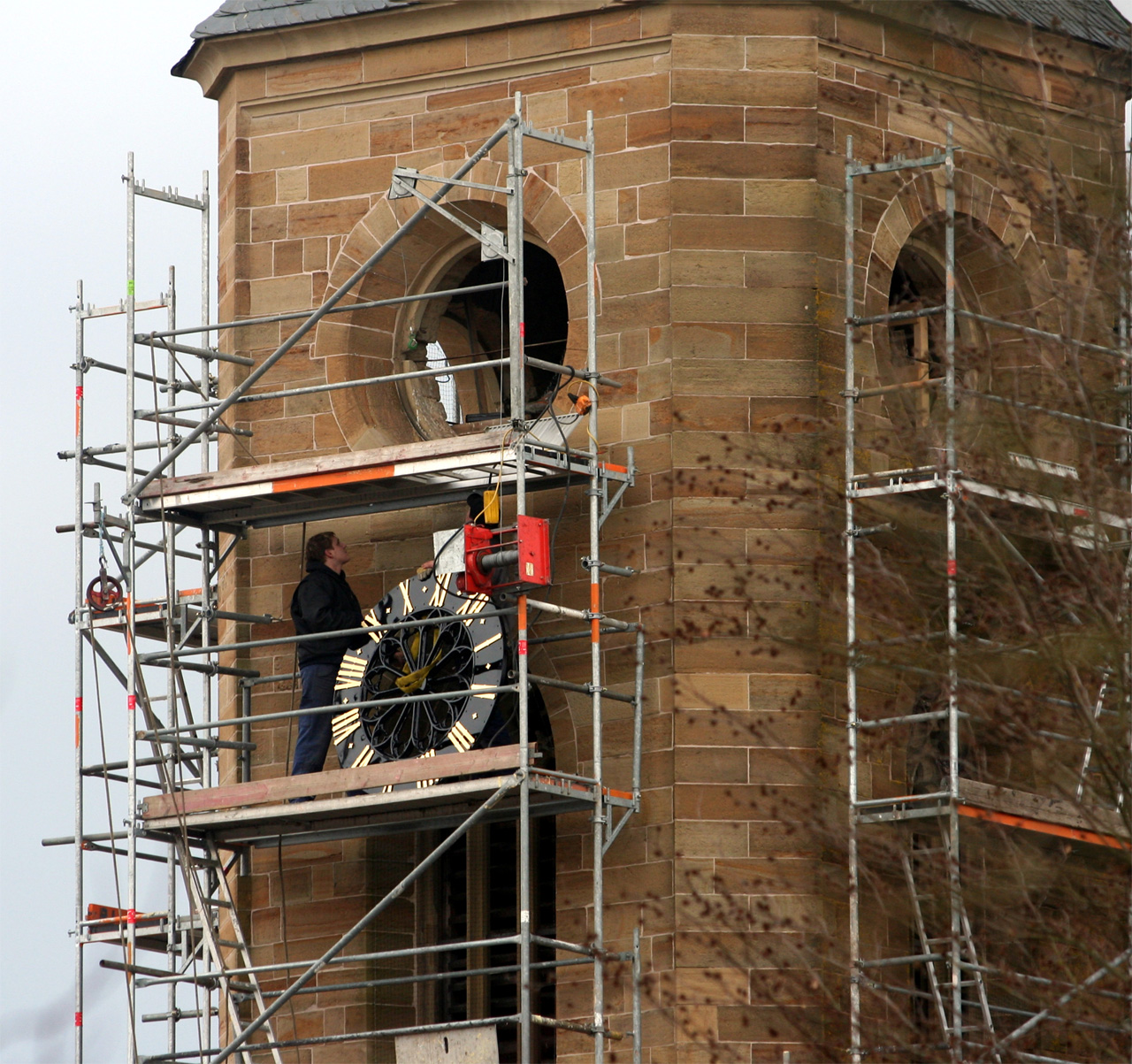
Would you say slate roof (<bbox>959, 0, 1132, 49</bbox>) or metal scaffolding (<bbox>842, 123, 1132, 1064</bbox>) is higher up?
slate roof (<bbox>959, 0, 1132, 49</bbox>)

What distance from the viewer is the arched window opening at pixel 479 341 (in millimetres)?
26312

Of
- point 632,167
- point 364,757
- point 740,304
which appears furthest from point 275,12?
point 364,757

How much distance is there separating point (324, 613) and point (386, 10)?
480cm

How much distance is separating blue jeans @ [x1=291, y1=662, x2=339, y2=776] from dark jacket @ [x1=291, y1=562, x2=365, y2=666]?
73 millimetres

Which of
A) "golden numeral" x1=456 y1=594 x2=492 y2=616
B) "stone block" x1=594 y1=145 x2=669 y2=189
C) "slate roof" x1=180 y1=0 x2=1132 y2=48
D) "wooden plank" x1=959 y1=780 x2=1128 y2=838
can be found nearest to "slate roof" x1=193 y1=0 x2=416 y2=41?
"slate roof" x1=180 y1=0 x2=1132 y2=48

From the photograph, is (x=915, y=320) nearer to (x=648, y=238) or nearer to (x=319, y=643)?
(x=648, y=238)

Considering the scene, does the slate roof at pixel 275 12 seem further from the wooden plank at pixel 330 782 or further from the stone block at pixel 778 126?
the wooden plank at pixel 330 782

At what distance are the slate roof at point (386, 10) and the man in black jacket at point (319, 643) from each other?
4.25 m

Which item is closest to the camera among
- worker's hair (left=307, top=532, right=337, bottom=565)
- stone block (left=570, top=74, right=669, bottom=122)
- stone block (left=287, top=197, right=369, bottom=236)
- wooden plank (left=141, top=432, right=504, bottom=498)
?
wooden plank (left=141, top=432, right=504, bottom=498)

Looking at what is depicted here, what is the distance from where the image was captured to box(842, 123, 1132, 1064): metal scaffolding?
70.8ft

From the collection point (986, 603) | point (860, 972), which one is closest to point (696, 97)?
point (986, 603)

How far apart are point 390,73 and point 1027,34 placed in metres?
4.90

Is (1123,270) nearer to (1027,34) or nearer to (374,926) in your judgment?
(1027,34)

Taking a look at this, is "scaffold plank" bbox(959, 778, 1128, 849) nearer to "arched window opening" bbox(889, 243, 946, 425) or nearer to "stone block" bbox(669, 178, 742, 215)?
"arched window opening" bbox(889, 243, 946, 425)
